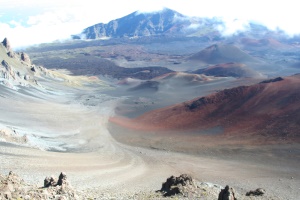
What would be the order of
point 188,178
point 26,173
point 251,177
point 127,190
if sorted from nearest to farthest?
1. point 188,178
2. point 127,190
3. point 26,173
4. point 251,177

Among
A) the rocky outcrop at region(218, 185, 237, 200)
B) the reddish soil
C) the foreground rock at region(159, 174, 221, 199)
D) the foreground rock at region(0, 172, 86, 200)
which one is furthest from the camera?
the reddish soil

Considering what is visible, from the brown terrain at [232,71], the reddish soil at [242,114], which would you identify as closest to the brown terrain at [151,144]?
the reddish soil at [242,114]

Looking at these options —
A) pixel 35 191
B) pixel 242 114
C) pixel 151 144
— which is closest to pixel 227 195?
pixel 35 191

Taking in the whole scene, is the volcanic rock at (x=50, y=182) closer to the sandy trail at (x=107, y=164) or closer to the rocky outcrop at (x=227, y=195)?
the sandy trail at (x=107, y=164)

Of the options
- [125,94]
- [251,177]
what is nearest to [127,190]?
[251,177]

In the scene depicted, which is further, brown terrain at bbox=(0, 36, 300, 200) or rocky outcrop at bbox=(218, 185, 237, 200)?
brown terrain at bbox=(0, 36, 300, 200)

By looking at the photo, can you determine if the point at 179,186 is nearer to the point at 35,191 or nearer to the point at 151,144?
the point at 35,191

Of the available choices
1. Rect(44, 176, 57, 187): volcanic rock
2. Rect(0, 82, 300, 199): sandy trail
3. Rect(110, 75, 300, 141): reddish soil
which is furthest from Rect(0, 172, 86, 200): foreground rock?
Rect(110, 75, 300, 141): reddish soil

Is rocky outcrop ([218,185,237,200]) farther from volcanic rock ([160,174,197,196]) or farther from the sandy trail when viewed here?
the sandy trail

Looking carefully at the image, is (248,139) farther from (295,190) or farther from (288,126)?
(295,190)
